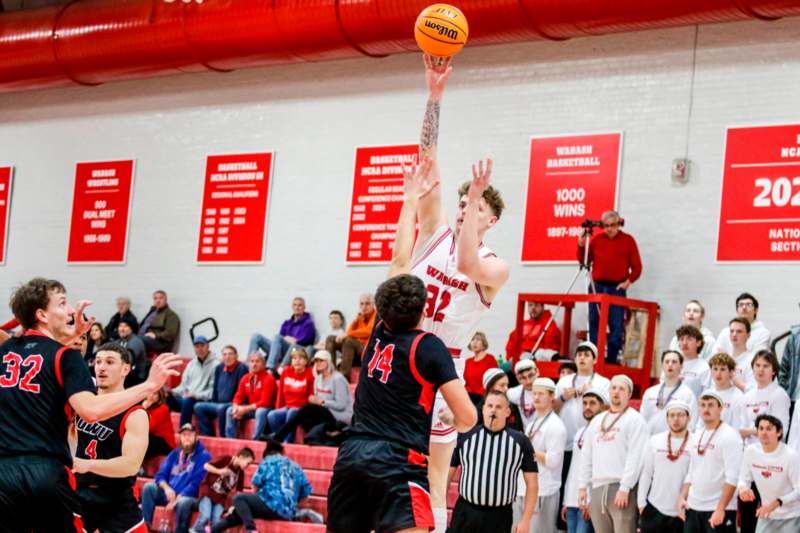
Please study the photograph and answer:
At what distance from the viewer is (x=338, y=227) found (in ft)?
66.6

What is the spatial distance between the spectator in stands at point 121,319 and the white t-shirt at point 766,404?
39.8ft

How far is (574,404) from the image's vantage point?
14.0 metres

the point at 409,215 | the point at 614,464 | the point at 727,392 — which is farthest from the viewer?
the point at 727,392

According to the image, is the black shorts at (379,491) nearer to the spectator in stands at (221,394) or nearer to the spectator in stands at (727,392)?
the spectator in stands at (727,392)

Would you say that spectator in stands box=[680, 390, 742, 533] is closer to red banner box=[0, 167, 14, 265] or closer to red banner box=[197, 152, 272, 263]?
red banner box=[197, 152, 272, 263]

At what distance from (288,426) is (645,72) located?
24.7ft

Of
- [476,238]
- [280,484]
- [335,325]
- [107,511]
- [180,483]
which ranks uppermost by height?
[476,238]

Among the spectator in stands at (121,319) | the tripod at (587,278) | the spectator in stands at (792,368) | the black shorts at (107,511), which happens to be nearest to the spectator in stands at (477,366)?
the tripod at (587,278)

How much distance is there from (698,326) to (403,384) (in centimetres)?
1004

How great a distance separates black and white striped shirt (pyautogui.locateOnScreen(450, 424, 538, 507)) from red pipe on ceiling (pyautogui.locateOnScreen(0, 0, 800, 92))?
7329mm

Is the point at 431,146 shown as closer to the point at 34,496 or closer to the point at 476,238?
the point at 476,238

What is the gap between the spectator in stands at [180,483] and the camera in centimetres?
1528

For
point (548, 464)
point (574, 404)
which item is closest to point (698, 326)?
point (574, 404)

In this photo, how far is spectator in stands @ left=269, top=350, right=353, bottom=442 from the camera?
1636 centimetres
